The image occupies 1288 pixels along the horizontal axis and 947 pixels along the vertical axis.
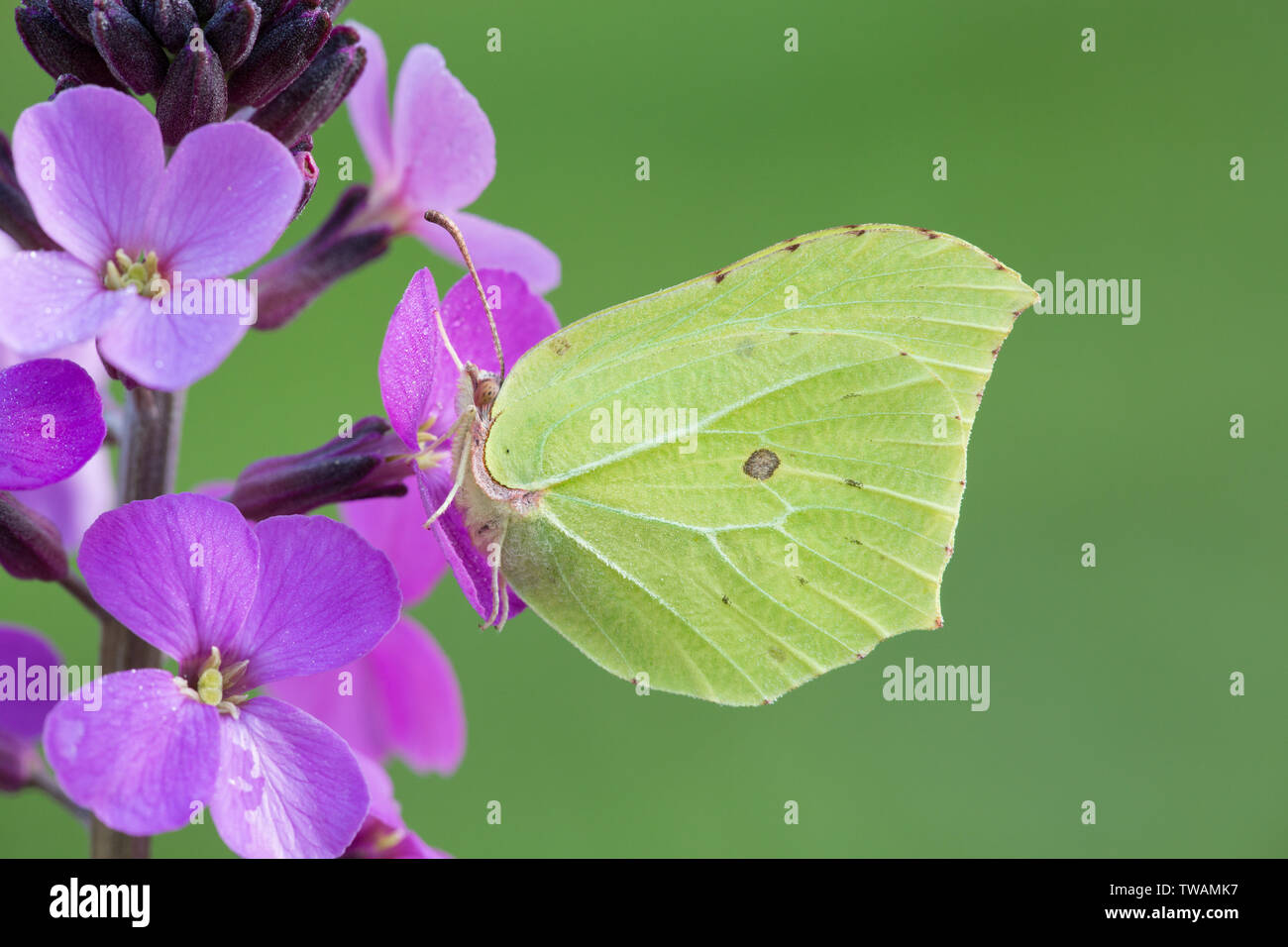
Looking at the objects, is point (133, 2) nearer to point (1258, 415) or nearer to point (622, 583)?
point (622, 583)

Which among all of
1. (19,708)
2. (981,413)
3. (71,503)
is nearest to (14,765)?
(19,708)

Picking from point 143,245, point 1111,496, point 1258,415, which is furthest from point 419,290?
point 1258,415

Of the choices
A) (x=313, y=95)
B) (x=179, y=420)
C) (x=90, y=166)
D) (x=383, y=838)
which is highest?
(x=313, y=95)

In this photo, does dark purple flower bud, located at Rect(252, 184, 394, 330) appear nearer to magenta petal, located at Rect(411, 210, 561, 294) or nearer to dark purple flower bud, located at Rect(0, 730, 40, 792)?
magenta petal, located at Rect(411, 210, 561, 294)

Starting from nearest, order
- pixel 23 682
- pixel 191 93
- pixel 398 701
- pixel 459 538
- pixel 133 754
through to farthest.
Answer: pixel 133 754 → pixel 191 93 → pixel 459 538 → pixel 23 682 → pixel 398 701

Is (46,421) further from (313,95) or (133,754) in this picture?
(313,95)

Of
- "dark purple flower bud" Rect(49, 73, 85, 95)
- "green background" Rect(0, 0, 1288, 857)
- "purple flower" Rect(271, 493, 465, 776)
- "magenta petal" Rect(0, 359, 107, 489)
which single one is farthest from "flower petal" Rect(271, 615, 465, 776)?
"green background" Rect(0, 0, 1288, 857)
